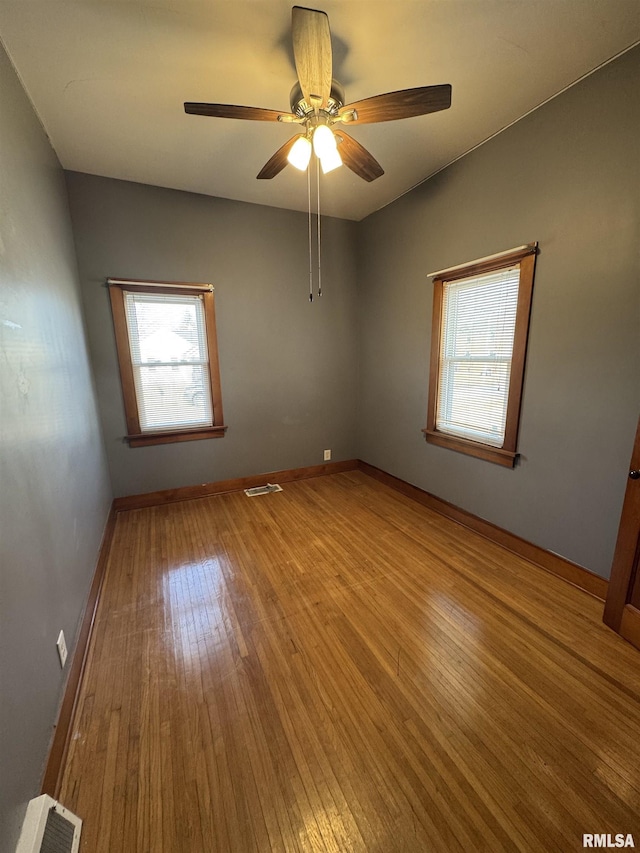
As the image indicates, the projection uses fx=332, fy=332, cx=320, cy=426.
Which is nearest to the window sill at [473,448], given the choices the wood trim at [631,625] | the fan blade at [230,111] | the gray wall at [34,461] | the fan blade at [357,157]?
the wood trim at [631,625]

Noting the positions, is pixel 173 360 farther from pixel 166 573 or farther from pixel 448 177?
pixel 448 177

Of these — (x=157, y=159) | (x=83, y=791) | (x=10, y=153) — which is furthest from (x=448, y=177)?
(x=83, y=791)

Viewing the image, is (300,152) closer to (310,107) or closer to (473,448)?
(310,107)

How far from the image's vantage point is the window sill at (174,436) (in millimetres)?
3138

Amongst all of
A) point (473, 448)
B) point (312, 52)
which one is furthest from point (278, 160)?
point (473, 448)

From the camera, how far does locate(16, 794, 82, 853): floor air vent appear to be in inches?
35.6

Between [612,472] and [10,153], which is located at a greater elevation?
[10,153]

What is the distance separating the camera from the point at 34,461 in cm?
131

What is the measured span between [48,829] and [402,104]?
2.84m

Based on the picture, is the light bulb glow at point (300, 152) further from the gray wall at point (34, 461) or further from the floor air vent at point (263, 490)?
the floor air vent at point (263, 490)

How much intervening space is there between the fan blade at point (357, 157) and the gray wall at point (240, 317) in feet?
5.38

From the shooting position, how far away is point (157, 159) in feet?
8.07

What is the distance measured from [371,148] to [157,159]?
61.8 inches

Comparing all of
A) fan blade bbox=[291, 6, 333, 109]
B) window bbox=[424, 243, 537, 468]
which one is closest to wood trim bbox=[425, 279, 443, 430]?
window bbox=[424, 243, 537, 468]
